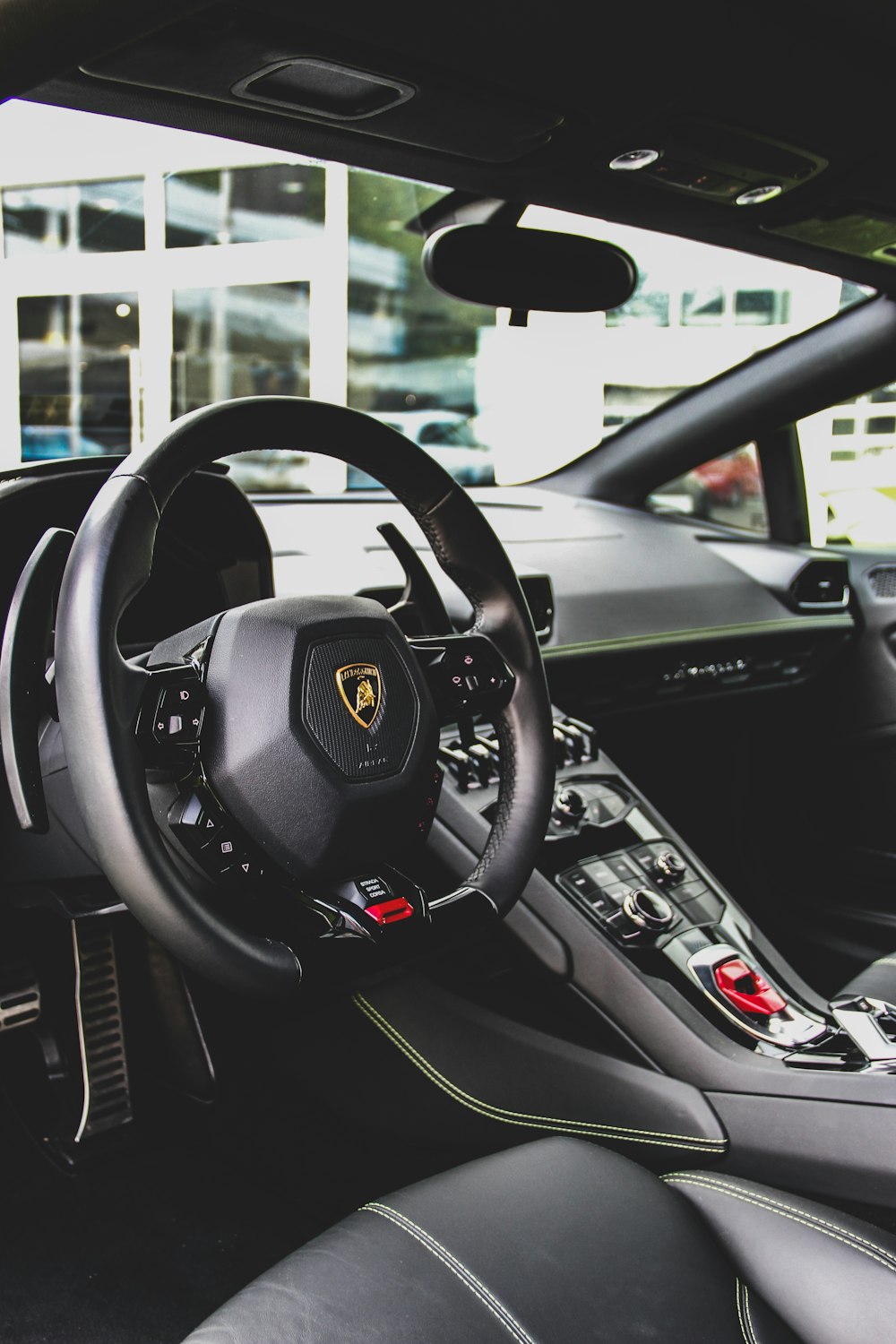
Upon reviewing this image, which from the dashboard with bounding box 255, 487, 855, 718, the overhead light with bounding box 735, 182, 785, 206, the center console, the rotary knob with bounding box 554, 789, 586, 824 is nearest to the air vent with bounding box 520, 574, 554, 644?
the dashboard with bounding box 255, 487, 855, 718

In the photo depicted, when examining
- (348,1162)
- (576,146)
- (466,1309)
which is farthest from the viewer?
(348,1162)

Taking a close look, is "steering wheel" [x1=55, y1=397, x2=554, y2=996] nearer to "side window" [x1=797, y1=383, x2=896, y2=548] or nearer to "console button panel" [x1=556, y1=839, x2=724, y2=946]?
"console button panel" [x1=556, y1=839, x2=724, y2=946]

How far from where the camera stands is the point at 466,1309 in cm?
94

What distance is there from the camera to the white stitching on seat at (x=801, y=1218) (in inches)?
41.2

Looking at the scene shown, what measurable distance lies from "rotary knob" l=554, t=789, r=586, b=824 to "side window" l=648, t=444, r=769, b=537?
131 centimetres

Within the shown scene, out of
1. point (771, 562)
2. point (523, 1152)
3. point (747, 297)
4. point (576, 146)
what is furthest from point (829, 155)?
point (523, 1152)

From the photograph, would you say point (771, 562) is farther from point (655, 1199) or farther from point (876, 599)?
point (655, 1199)

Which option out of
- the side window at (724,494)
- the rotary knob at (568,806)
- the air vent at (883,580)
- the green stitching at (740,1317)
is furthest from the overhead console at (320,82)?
the air vent at (883,580)

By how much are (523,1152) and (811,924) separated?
193 cm

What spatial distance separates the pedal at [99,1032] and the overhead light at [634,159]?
4.57 ft

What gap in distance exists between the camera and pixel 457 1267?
3.27ft

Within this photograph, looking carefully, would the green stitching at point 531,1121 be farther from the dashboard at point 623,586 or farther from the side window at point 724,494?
the side window at point 724,494

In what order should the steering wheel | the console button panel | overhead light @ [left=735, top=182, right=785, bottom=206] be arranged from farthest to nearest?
overhead light @ [left=735, top=182, right=785, bottom=206] → the console button panel → the steering wheel

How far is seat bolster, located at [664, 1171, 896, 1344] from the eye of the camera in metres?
0.98
